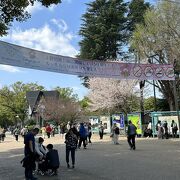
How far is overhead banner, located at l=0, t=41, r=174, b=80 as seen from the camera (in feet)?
53.3

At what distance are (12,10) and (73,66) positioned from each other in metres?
7.87

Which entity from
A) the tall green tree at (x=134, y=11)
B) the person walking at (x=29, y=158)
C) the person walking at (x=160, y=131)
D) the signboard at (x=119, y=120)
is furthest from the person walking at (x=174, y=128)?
the tall green tree at (x=134, y=11)

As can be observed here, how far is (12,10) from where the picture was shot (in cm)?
1166

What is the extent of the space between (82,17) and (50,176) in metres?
44.4

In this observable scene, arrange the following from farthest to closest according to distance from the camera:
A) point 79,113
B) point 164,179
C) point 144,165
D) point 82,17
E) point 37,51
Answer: point 79,113, point 82,17, point 37,51, point 144,165, point 164,179

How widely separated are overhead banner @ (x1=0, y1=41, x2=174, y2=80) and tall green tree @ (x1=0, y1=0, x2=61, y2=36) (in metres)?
3.89

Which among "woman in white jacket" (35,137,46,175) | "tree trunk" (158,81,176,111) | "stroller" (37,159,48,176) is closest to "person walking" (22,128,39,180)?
"woman in white jacket" (35,137,46,175)

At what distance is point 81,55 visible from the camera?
176ft

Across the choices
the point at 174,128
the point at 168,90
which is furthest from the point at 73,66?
the point at 168,90

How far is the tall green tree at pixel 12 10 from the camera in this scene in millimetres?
11180

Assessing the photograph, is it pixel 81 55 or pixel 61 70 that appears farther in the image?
pixel 81 55

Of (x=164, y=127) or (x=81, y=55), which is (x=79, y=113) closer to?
(x=81, y=55)

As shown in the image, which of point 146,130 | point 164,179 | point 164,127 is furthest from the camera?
point 146,130

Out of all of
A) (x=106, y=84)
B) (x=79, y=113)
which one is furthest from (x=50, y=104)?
(x=106, y=84)
